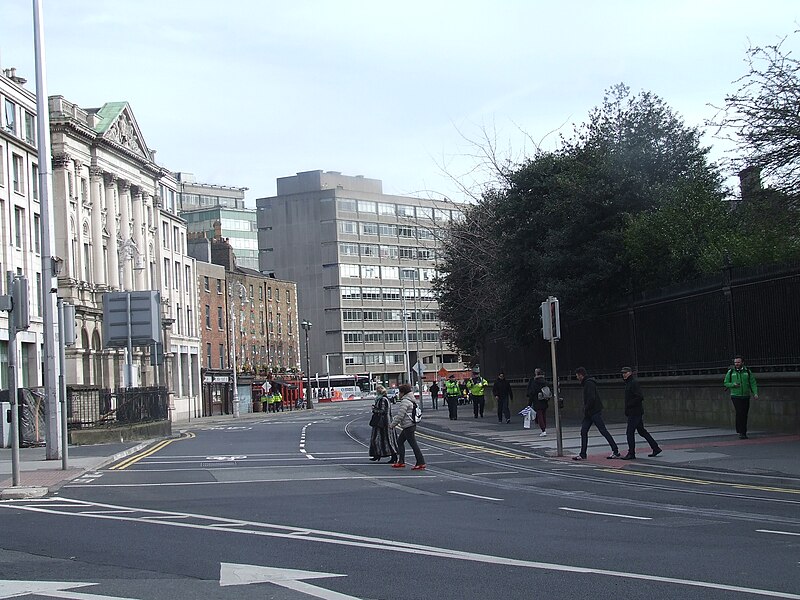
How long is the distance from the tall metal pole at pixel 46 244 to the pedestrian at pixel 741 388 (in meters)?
15.3

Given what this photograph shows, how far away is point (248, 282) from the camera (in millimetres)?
95625

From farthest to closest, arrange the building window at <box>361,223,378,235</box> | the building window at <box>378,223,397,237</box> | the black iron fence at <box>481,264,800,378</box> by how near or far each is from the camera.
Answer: the building window at <box>378,223,397,237</box>, the building window at <box>361,223,378,235</box>, the black iron fence at <box>481,264,800,378</box>

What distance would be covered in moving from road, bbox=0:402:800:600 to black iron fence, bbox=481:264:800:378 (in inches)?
247

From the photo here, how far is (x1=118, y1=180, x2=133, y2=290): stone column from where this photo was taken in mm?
69375

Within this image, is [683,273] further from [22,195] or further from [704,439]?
[22,195]

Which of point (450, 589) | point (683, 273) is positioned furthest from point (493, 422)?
point (450, 589)

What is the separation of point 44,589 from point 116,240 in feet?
202

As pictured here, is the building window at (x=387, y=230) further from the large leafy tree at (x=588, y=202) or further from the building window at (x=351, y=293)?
the large leafy tree at (x=588, y=202)

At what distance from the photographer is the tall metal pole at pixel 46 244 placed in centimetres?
2572

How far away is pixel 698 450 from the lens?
21.0m

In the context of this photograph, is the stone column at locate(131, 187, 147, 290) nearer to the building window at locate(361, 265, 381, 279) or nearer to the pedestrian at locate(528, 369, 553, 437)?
the pedestrian at locate(528, 369, 553, 437)

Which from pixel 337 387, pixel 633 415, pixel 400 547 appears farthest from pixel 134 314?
pixel 337 387

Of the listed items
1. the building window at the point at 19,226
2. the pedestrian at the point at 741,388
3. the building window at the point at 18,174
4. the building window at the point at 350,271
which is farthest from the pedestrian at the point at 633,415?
the building window at the point at 350,271

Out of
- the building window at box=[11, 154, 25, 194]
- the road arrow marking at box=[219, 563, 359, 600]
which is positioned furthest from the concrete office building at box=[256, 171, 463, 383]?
the road arrow marking at box=[219, 563, 359, 600]
